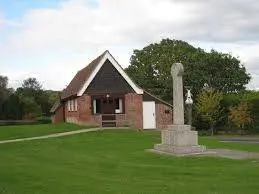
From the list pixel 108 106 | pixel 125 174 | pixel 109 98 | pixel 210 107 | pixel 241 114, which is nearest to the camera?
pixel 125 174

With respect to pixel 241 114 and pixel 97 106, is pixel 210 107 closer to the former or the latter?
pixel 241 114

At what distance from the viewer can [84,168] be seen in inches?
629

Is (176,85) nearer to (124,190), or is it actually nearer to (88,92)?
(124,190)

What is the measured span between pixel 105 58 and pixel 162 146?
77.8 ft

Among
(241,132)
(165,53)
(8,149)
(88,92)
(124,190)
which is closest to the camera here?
(124,190)

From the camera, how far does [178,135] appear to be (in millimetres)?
20922

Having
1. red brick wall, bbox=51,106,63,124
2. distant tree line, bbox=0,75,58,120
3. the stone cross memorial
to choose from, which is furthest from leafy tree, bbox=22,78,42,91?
the stone cross memorial

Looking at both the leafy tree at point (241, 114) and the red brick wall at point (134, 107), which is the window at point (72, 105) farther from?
the leafy tree at point (241, 114)

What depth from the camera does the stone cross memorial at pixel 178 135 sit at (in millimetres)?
20703

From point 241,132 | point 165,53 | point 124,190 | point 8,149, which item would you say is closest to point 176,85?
point 8,149

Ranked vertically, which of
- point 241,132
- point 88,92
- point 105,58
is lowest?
point 241,132

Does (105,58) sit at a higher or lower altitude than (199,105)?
higher

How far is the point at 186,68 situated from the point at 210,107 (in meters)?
14.7

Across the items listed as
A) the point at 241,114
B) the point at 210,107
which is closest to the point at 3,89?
the point at 210,107
